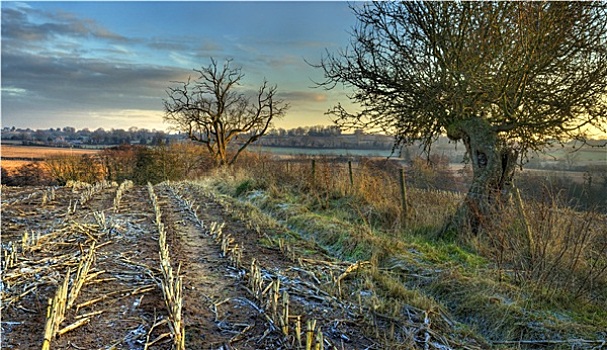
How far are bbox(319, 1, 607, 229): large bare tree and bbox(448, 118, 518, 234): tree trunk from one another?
2 centimetres

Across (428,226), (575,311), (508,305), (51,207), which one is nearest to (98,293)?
(508,305)

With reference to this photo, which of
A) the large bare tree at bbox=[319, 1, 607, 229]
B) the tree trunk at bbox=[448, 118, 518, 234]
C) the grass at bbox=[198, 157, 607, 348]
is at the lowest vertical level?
the grass at bbox=[198, 157, 607, 348]

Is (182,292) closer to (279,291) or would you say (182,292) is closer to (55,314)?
(279,291)

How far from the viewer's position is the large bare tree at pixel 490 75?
7.62 metres

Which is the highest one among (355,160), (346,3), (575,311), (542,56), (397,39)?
(346,3)

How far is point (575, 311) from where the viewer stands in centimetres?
507

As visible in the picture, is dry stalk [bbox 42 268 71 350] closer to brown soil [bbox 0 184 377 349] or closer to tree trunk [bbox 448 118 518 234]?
brown soil [bbox 0 184 377 349]

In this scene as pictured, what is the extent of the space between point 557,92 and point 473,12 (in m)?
2.54

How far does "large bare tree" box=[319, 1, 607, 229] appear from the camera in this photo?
7.62m

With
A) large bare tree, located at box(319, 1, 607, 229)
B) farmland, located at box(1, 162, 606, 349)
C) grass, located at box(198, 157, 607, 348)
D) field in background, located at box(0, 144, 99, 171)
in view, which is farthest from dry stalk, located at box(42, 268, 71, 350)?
field in background, located at box(0, 144, 99, 171)

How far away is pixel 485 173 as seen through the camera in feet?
29.6

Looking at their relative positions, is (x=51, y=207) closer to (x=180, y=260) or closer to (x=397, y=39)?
(x=180, y=260)

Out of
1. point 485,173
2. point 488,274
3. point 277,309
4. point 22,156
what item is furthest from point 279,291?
point 22,156

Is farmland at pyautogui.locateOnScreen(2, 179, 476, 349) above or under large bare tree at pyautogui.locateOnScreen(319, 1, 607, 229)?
under
